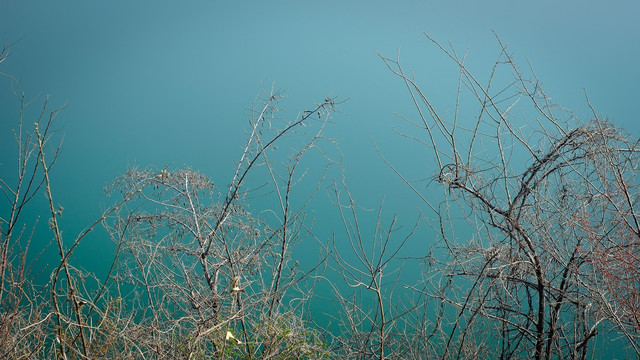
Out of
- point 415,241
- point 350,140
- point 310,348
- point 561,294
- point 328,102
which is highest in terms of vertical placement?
point 350,140

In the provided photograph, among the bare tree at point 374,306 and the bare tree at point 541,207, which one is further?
the bare tree at point 541,207

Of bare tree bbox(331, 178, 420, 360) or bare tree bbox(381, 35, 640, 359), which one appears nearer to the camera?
bare tree bbox(331, 178, 420, 360)

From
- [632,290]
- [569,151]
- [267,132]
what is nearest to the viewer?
[632,290]

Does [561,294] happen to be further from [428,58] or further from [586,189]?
[428,58]

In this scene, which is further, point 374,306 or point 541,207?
point 374,306

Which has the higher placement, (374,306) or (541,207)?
(541,207)

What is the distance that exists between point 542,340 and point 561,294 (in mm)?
289

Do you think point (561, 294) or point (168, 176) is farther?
point (168, 176)

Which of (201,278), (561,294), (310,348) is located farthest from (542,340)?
(201,278)

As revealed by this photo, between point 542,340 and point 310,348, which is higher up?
point 542,340

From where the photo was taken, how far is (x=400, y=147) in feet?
28.6

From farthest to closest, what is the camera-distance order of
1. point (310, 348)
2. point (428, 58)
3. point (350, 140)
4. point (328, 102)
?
point (350, 140)
point (428, 58)
point (328, 102)
point (310, 348)

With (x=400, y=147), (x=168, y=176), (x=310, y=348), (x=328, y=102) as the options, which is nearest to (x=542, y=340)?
(x=310, y=348)

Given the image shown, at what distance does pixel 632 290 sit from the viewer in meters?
2.55
